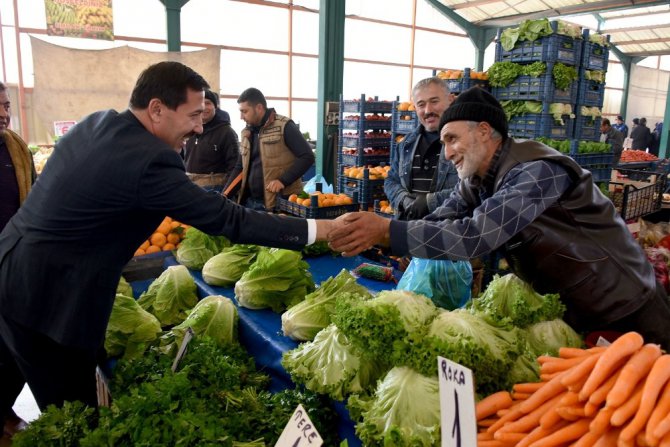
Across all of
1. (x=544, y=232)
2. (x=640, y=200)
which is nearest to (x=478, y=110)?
(x=544, y=232)

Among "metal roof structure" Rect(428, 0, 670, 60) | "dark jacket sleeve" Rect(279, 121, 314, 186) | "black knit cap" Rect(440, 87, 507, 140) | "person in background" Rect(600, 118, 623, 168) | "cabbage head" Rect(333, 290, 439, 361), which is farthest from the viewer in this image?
"metal roof structure" Rect(428, 0, 670, 60)

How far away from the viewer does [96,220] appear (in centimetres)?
187

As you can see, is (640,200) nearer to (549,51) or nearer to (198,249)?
(549,51)

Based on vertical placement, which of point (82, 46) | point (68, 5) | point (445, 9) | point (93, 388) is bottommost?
point (93, 388)

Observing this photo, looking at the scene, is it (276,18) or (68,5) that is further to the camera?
(276,18)

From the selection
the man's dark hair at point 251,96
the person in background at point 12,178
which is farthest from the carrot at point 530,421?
the man's dark hair at point 251,96

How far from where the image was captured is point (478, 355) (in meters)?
1.39

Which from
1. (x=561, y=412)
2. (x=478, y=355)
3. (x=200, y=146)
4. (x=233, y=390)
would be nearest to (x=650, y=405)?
A: (x=561, y=412)

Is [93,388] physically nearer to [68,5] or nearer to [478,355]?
[478,355]

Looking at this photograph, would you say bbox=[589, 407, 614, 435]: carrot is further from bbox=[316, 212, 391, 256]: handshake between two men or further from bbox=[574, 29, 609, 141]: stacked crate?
bbox=[574, 29, 609, 141]: stacked crate

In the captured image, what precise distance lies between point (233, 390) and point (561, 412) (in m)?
1.19

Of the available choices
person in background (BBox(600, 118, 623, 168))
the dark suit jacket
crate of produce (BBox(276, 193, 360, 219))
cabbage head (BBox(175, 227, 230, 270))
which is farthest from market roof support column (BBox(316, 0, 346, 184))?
the dark suit jacket

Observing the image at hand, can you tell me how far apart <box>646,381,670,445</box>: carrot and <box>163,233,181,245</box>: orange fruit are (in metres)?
3.54

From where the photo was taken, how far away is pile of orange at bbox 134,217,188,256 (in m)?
3.82
